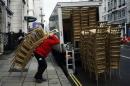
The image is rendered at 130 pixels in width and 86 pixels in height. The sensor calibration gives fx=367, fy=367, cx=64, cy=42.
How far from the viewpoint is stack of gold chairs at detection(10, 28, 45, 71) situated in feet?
42.8

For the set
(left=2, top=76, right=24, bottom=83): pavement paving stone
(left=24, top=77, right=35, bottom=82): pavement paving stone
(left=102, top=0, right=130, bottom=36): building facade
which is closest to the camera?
(left=2, top=76, right=24, bottom=83): pavement paving stone

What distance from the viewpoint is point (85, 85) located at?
41.3 feet

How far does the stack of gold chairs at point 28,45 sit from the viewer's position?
13038 mm

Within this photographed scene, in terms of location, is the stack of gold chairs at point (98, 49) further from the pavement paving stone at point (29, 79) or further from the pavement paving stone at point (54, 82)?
the pavement paving stone at point (29, 79)

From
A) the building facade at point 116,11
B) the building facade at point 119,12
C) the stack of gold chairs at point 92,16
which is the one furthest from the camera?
the building facade at point 116,11

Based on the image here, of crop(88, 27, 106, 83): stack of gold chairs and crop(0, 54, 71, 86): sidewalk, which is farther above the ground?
crop(88, 27, 106, 83): stack of gold chairs

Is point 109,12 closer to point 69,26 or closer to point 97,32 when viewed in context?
point 69,26

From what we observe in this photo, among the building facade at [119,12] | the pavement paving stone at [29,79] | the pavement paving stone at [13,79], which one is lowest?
the pavement paving stone at [29,79]

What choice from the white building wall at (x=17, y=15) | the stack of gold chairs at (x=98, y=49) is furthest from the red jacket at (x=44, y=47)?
the white building wall at (x=17, y=15)

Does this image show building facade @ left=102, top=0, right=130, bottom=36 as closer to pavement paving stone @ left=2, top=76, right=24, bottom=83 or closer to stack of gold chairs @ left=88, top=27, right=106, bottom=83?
stack of gold chairs @ left=88, top=27, right=106, bottom=83

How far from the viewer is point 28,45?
43.7ft

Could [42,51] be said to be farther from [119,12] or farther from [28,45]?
[119,12]

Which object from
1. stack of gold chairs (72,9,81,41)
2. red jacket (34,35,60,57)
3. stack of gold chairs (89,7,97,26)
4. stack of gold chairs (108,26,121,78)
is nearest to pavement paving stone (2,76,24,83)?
red jacket (34,35,60,57)

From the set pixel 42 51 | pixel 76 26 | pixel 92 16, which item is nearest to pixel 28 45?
pixel 42 51
